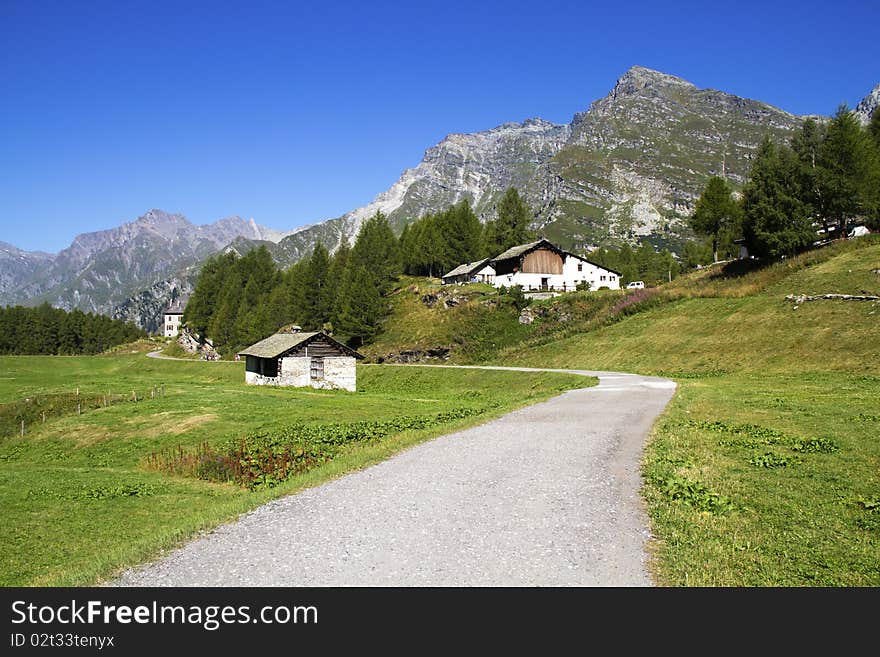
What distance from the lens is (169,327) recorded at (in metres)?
192

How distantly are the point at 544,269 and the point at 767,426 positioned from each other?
73692mm

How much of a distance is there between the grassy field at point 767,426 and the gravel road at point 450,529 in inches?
33.2

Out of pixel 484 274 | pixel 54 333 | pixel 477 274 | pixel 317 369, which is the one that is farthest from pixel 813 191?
Answer: pixel 54 333

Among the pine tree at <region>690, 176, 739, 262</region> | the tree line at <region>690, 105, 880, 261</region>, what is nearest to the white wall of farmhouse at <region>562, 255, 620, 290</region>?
the pine tree at <region>690, 176, 739, 262</region>

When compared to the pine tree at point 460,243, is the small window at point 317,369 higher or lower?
lower

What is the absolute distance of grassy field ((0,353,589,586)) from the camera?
1342 centimetres

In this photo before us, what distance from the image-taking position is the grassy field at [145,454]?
528 inches

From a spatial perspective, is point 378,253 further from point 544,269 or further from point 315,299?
point 544,269

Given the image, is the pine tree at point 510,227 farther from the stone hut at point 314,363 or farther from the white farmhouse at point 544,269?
the stone hut at point 314,363

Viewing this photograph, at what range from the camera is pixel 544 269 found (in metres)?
91.8

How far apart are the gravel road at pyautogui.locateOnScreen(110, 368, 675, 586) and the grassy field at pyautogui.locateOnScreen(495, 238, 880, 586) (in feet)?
2.77

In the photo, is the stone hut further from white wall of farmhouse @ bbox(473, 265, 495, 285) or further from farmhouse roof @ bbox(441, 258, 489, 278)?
farmhouse roof @ bbox(441, 258, 489, 278)

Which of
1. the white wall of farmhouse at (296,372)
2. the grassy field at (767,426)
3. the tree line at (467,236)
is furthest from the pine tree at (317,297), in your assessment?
the grassy field at (767,426)
